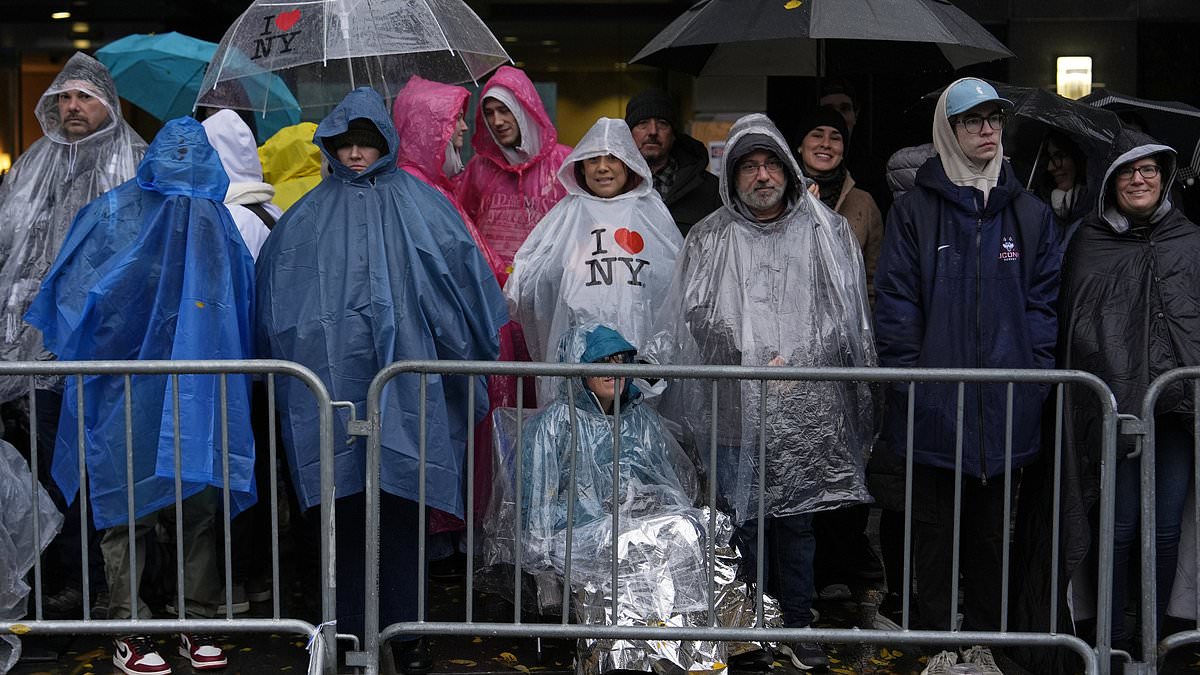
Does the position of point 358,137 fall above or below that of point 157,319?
above

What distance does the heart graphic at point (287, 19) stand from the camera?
21.5ft

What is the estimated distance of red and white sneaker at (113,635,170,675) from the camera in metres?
5.84

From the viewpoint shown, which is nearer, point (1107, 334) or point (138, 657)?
point (1107, 334)

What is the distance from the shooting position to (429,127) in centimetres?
673

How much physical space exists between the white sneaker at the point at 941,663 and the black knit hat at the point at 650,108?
2816 mm

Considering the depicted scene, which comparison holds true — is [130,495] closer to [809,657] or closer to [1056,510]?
[809,657]

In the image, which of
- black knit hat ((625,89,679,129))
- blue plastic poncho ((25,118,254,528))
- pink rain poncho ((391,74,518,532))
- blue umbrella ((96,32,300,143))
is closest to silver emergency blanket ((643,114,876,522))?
pink rain poncho ((391,74,518,532))

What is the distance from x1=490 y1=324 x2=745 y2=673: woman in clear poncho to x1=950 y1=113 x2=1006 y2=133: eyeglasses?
152cm

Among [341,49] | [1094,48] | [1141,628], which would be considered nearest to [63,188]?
[341,49]

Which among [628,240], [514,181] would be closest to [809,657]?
[628,240]

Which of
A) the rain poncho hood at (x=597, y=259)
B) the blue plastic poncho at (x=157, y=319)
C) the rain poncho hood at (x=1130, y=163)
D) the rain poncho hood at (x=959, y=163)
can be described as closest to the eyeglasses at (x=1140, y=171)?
the rain poncho hood at (x=1130, y=163)

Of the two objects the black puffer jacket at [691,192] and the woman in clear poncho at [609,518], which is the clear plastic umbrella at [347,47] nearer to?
the black puffer jacket at [691,192]

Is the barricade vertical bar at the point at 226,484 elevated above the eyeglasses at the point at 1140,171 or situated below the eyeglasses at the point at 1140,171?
below

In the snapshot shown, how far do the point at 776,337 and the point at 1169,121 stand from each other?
2.41 metres
